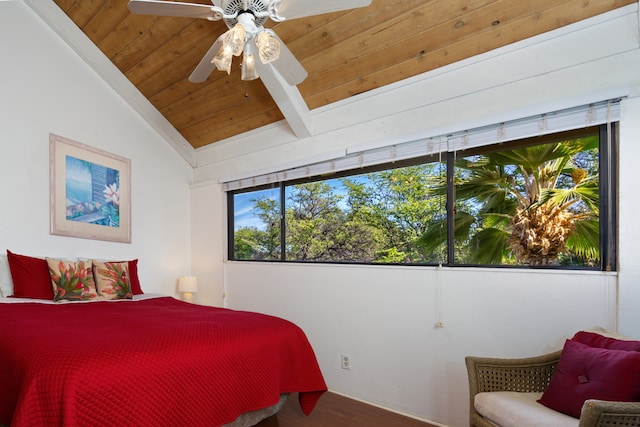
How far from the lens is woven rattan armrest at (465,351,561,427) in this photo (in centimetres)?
177

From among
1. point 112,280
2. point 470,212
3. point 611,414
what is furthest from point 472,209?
point 112,280

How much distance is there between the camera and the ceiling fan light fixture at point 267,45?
5.54ft

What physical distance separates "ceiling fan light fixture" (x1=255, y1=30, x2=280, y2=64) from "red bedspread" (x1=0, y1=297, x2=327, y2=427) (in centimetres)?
141

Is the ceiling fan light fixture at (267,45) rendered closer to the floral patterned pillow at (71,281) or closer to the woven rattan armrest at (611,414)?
the woven rattan armrest at (611,414)

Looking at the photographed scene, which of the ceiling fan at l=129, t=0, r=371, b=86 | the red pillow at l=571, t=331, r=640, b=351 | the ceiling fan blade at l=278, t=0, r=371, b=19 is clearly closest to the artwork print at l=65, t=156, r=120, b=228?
the ceiling fan at l=129, t=0, r=371, b=86

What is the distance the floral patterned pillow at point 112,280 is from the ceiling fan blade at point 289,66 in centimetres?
218

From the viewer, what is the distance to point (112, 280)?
294 centimetres

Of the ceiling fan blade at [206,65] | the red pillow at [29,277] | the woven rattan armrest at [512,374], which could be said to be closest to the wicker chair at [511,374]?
the woven rattan armrest at [512,374]

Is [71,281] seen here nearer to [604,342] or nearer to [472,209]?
[472,209]

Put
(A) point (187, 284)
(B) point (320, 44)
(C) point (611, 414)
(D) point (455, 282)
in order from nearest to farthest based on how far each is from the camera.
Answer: (C) point (611, 414), (D) point (455, 282), (B) point (320, 44), (A) point (187, 284)

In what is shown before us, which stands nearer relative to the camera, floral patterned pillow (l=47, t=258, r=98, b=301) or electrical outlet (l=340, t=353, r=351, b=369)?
floral patterned pillow (l=47, t=258, r=98, b=301)

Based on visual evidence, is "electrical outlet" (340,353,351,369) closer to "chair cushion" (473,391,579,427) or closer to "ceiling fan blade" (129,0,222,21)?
"chair cushion" (473,391,579,427)

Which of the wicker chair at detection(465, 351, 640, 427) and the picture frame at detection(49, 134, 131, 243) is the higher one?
the picture frame at detection(49, 134, 131, 243)

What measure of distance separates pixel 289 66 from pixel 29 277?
2.44 metres
